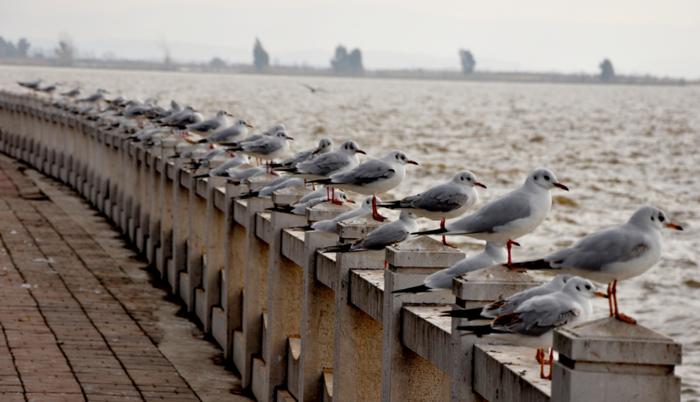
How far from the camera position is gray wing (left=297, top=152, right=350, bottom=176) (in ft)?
40.3

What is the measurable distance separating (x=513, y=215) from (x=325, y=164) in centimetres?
513

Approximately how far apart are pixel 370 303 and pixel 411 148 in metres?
68.1

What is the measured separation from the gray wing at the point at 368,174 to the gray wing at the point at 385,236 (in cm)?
285

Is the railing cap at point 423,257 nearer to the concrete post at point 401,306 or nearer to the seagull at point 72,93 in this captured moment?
the concrete post at point 401,306

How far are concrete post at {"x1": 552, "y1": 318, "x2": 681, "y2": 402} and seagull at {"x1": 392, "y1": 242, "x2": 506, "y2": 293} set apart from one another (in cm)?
152

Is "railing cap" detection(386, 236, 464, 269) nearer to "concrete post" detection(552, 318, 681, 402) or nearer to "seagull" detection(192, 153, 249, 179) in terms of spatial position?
"concrete post" detection(552, 318, 681, 402)

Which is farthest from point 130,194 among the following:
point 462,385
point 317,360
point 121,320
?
point 462,385

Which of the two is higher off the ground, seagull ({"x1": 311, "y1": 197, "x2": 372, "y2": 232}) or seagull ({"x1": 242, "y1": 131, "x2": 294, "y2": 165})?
seagull ({"x1": 311, "y1": 197, "x2": 372, "y2": 232})

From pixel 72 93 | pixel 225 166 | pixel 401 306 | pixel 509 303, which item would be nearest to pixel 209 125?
pixel 225 166

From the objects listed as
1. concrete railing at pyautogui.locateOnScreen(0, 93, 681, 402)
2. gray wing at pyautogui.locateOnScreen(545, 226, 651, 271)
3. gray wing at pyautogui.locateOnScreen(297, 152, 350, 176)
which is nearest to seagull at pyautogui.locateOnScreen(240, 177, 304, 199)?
concrete railing at pyautogui.locateOnScreen(0, 93, 681, 402)

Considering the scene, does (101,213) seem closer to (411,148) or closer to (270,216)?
(270,216)

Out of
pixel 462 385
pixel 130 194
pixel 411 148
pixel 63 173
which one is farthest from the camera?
pixel 411 148

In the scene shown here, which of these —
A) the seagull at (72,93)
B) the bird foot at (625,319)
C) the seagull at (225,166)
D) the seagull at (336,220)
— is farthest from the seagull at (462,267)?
the seagull at (72,93)

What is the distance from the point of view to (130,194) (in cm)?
1944
